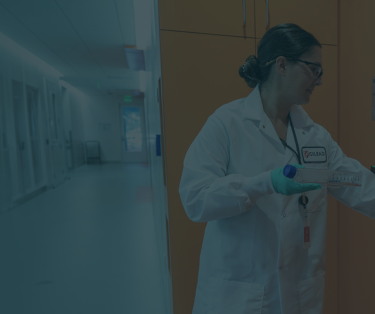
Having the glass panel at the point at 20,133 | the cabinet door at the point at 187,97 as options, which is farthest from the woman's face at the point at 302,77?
the glass panel at the point at 20,133

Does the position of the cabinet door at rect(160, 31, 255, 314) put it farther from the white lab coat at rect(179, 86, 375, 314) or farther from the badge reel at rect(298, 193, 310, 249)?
the badge reel at rect(298, 193, 310, 249)

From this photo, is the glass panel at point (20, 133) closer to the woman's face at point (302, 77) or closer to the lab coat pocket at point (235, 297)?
the lab coat pocket at point (235, 297)

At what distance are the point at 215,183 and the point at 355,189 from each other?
643mm

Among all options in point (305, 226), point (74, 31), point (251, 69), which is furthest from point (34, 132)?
point (305, 226)

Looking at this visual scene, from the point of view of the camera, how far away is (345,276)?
1740mm

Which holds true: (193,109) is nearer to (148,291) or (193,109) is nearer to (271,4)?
(271,4)

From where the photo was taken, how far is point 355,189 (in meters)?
1.09

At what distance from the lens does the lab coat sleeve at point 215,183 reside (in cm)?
83

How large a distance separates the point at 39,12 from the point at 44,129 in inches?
136

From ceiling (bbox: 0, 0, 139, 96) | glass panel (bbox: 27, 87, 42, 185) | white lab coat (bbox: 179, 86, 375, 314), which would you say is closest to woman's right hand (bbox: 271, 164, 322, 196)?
white lab coat (bbox: 179, 86, 375, 314)

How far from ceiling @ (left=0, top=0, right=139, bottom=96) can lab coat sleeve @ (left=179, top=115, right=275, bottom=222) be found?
355cm

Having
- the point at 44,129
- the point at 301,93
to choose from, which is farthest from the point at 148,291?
the point at 44,129

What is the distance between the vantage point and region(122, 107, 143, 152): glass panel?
12703mm

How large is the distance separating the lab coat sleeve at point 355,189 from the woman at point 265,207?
0.04 ft
